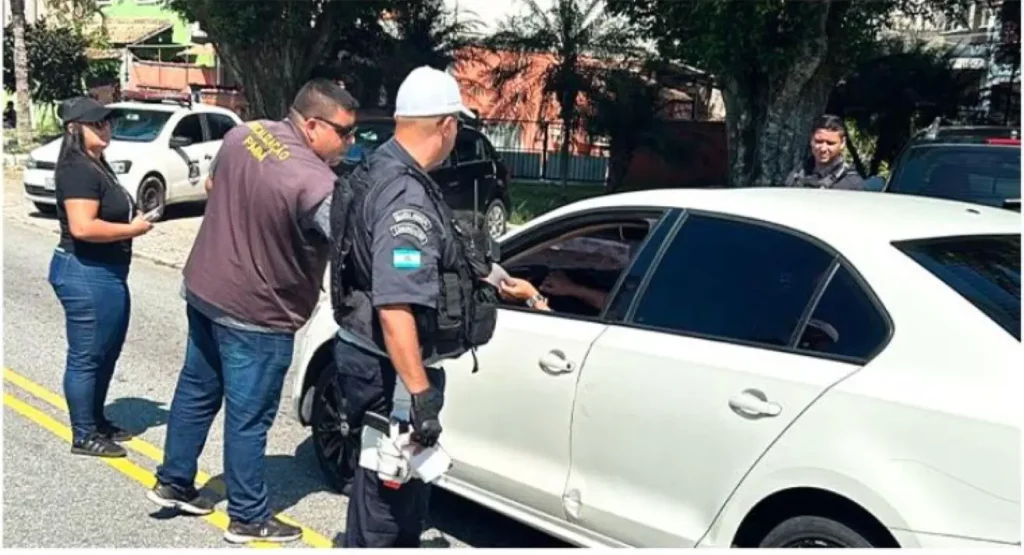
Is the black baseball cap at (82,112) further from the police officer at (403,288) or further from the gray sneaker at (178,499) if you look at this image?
the police officer at (403,288)

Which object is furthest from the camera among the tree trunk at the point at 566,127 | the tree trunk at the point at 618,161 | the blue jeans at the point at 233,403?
the tree trunk at the point at 566,127

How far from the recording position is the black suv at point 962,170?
290 inches

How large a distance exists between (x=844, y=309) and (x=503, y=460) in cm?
148

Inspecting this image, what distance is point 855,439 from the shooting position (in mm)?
3016

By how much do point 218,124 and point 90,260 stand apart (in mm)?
12097

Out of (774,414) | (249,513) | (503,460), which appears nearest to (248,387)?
(249,513)

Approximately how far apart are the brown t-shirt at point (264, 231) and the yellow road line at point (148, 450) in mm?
924

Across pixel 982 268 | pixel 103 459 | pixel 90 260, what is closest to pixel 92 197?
pixel 90 260

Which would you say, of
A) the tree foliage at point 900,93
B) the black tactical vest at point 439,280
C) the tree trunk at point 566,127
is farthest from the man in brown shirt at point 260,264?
the tree foliage at point 900,93

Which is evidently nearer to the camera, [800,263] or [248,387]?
[800,263]

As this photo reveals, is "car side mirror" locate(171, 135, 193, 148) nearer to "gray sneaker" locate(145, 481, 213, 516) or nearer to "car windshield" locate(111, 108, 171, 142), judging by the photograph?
"car windshield" locate(111, 108, 171, 142)

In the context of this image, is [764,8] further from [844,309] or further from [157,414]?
[844,309]

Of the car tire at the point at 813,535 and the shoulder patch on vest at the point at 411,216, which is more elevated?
the shoulder patch on vest at the point at 411,216

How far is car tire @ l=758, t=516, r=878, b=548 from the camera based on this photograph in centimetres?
304
